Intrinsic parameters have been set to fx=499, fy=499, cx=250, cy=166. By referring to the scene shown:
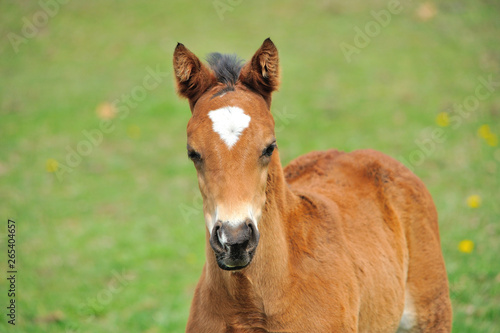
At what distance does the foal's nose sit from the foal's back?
1.01 meters

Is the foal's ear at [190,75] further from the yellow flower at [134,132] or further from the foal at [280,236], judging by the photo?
the yellow flower at [134,132]

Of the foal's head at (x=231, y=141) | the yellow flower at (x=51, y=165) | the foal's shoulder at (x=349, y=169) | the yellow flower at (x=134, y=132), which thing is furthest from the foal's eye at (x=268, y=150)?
the yellow flower at (x=134, y=132)

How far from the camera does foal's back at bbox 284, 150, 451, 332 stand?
11.5 ft

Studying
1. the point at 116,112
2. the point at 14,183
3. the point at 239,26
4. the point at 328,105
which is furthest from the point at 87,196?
the point at 239,26

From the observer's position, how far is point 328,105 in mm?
10750

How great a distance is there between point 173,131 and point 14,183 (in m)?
3.22

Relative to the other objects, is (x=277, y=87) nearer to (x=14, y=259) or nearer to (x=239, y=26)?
(x=14, y=259)

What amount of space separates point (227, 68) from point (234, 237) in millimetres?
1226

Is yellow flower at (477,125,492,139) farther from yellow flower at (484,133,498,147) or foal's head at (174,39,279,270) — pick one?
foal's head at (174,39,279,270)

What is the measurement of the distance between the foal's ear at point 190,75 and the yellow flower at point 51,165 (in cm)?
695

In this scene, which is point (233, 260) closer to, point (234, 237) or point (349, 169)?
point (234, 237)

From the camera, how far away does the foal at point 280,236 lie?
8.79ft

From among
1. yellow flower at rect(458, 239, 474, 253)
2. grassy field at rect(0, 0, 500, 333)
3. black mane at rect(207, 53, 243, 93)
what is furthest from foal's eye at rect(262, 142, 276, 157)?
Result: yellow flower at rect(458, 239, 474, 253)

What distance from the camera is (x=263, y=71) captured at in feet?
10.1
